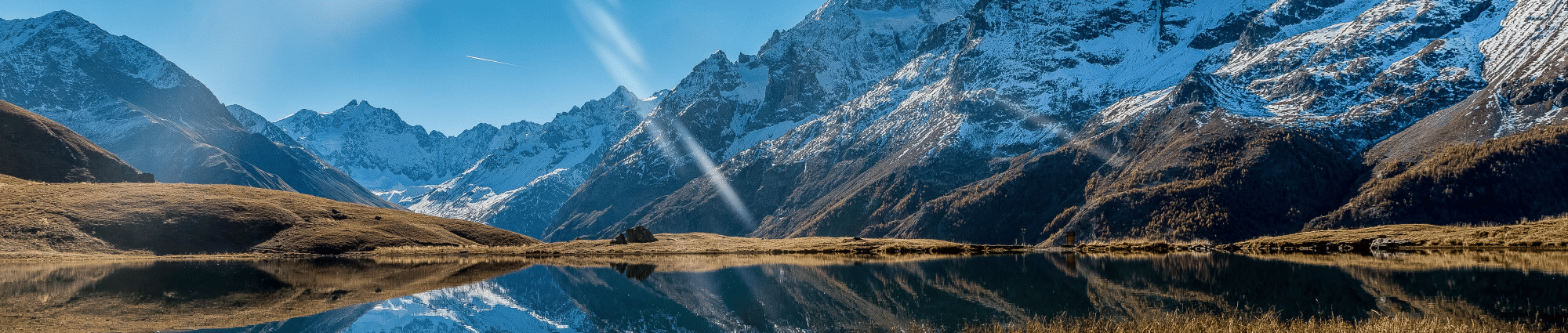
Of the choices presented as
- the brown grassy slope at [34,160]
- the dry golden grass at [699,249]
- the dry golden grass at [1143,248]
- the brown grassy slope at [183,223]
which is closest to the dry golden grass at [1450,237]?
the dry golden grass at [1143,248]

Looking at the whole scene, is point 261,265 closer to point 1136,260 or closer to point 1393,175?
point 1136,260

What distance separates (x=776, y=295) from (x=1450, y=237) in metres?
87.6

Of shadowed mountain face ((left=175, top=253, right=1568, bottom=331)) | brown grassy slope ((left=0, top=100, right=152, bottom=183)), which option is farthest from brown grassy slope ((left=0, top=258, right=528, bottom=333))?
brown grassy slope ((left=0, top=100, right=152, bottom=183))

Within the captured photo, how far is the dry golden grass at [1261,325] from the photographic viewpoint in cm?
2566

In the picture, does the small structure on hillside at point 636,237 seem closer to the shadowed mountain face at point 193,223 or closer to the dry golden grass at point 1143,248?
the shadowed mountain face at point 193,223

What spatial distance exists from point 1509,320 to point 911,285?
3005cm

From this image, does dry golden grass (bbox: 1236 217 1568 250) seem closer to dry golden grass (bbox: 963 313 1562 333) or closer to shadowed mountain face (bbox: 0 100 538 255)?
dry golden grass (bbox: 963 313 1562 333)

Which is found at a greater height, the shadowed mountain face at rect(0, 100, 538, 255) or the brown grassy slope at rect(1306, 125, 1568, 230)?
the shadowed mountain face at rect(0, 100, 538, 255)

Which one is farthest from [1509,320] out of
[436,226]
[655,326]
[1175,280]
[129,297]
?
[436,226]

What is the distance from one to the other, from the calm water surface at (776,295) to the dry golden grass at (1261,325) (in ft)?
7.11

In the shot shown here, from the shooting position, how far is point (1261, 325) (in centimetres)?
2664

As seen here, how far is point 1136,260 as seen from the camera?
81.8 m

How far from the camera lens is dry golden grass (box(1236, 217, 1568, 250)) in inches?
3076

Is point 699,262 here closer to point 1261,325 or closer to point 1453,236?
point 1261,325
